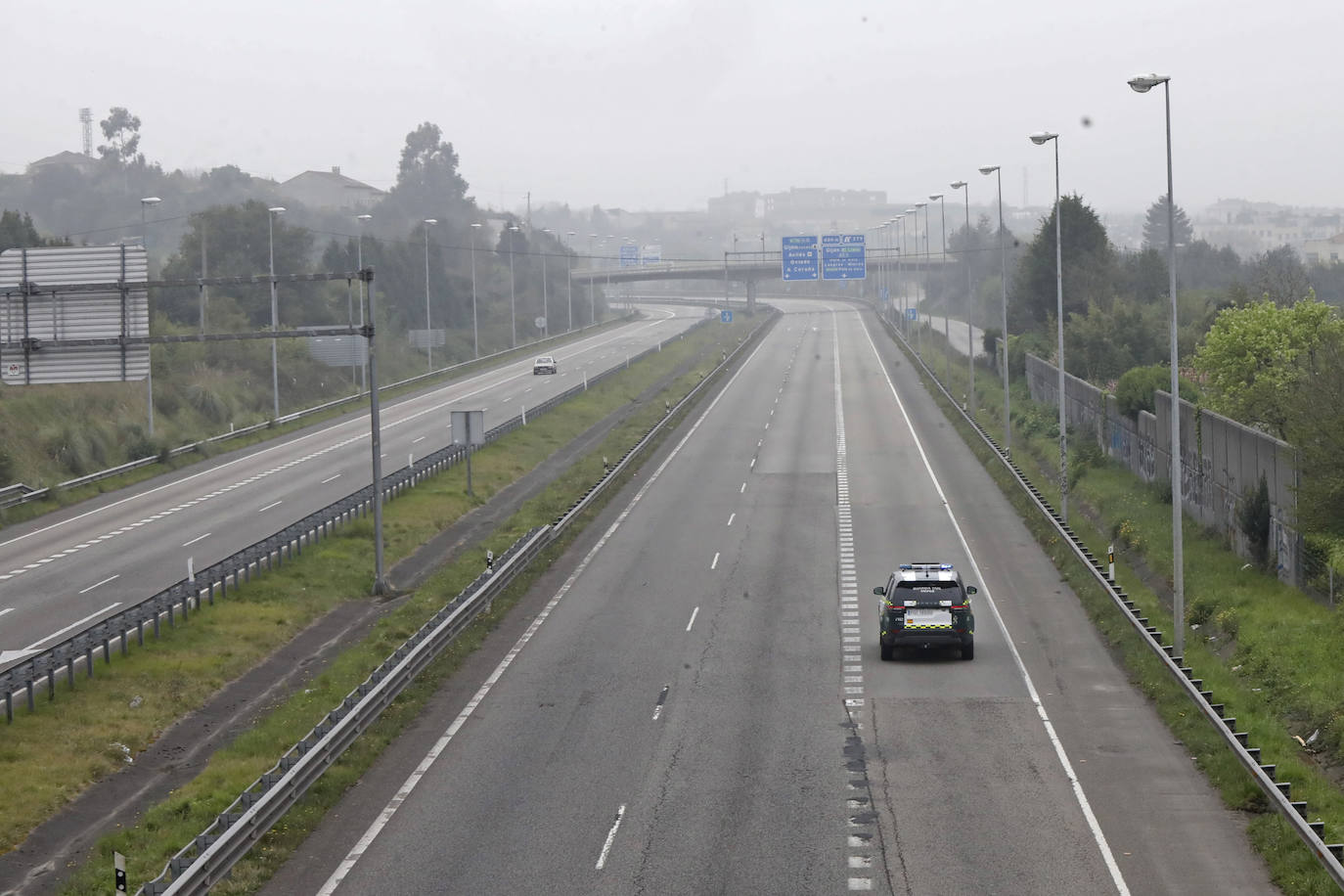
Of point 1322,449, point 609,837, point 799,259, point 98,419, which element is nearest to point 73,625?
point 609,837

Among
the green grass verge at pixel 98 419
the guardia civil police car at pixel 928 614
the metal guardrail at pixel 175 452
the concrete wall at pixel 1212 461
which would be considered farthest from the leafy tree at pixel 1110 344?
the guardia civil police car at pixel 928 614

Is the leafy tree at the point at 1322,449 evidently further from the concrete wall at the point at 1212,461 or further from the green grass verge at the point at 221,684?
the green grass verge at the point at 221,684

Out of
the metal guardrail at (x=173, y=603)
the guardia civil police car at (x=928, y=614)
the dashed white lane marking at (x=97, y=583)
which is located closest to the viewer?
the metal guardrail at (x=173, y=603)

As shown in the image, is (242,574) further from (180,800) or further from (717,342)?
(717,342)

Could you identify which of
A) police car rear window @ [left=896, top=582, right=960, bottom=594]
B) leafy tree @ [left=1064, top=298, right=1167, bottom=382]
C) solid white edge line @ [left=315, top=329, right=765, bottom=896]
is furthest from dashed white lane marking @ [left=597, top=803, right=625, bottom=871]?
leafy tree @ [left=1064, top=298, right=1167, bottom=382]

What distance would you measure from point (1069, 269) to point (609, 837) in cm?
7955

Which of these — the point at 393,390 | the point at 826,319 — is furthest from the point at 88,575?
the point at 826,319

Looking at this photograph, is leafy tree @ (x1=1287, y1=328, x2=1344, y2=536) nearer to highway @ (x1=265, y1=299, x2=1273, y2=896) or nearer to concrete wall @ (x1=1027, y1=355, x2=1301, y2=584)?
concrete wall @ (x1=1027, y1=355, x2=1301, y2=584)

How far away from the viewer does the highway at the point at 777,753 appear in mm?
17266

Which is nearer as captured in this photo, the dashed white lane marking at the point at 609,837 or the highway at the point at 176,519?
the dashed white lane marking at the point at 609,837

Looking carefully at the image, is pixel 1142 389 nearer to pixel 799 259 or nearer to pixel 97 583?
pixel 97 583

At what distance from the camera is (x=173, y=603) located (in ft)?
102

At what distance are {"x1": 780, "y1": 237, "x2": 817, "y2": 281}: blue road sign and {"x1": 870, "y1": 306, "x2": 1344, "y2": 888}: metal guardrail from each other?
2813 inches

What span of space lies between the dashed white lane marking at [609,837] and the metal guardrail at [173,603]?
11.4 metres
